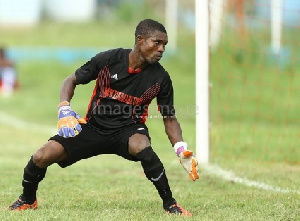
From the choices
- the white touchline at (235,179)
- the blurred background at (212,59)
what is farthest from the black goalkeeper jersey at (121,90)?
the blurred background at (212,59)

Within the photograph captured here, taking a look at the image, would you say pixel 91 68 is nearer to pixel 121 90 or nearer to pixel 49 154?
pixel 121 90

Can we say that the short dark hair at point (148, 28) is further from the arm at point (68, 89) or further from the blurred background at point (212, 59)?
the blurred background at point (212, 59)

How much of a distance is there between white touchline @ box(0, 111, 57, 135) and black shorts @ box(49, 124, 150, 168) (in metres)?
10.3

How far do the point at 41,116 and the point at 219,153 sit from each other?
9.82 m

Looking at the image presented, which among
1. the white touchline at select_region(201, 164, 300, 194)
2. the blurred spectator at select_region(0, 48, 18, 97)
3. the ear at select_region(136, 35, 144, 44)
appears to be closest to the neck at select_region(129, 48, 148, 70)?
the ear at select_region(136, 35, 144, 44)

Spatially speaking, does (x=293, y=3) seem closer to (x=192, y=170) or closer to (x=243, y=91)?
(x=243, y=91)

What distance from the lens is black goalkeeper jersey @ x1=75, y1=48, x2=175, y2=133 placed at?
7152 mm

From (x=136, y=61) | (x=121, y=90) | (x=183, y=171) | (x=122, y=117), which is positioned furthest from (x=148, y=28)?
(x=183, y=171)

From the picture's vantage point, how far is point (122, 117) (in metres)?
7.13

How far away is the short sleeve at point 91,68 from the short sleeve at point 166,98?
57cm

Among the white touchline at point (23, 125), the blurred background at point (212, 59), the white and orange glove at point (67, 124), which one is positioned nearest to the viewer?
the white and orange glove at point (67, 124)

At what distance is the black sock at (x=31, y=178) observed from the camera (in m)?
7.06

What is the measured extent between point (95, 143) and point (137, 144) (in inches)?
15.8

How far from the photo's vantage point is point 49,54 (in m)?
A: 38.3
